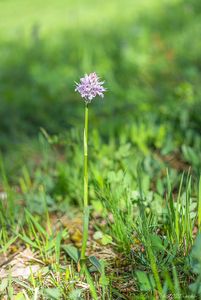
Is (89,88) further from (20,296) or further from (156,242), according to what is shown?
(20,296)

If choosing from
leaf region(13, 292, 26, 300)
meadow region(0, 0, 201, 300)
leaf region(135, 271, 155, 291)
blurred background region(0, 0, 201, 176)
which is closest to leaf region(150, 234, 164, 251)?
meadow region(0, 0, 201, 300)

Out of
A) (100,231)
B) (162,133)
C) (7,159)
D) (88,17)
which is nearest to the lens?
(100,231)

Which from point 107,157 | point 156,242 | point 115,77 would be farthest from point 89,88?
point 115,77

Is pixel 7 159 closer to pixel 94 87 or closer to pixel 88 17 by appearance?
pixel 94 87

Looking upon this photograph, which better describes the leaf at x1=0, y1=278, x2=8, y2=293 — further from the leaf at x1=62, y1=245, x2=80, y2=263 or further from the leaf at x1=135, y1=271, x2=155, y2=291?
the leaf at x1=135, y1=271, x2=155, y2=291

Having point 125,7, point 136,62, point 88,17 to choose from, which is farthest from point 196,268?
point 125,7
